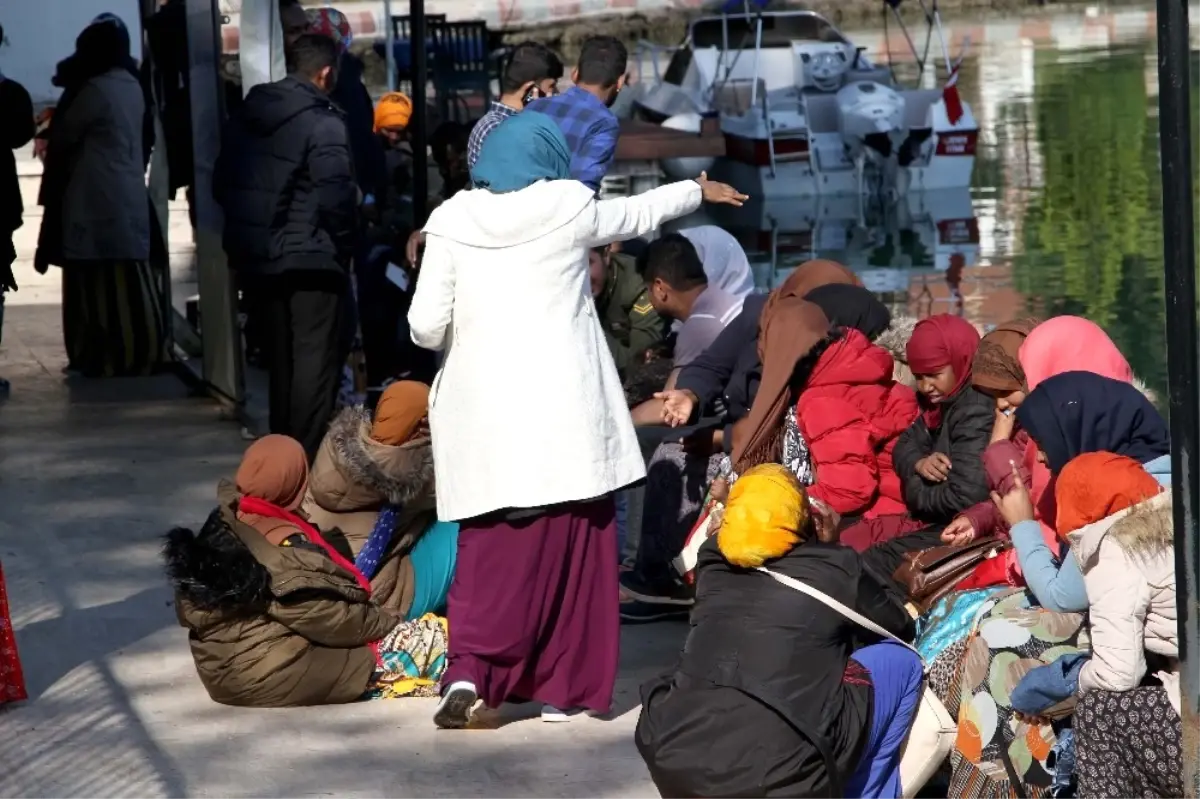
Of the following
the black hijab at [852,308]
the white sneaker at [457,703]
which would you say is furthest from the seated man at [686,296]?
the white sneaker at [457,703]

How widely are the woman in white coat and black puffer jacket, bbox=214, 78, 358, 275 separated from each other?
2451mm

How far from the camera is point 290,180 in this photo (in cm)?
785

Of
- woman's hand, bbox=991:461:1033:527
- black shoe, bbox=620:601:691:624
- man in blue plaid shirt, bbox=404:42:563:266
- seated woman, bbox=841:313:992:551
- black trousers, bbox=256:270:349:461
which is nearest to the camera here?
woman's hand, bbox=991:461:1033:527

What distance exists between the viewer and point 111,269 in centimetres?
1038

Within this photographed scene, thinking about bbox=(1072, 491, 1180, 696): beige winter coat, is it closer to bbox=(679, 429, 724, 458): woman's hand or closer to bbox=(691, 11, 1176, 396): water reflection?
bbox=(679, 429, 724, 458): woman's hand

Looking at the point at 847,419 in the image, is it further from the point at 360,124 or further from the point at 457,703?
the point at 360,124

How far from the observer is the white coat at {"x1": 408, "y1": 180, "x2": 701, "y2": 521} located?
5.35m

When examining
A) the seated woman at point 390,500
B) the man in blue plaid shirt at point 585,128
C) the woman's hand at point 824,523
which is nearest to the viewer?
the woman's hand at point 824,523

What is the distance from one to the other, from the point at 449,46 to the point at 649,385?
13282mm

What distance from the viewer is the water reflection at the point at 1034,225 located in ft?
56.4

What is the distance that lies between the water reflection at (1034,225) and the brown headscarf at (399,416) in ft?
26.6

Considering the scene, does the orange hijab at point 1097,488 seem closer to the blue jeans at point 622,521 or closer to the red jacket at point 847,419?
the red jacket at point 847,419

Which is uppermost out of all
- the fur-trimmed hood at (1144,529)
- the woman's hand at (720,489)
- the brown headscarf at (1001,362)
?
the brown headscarf at (1001,362)

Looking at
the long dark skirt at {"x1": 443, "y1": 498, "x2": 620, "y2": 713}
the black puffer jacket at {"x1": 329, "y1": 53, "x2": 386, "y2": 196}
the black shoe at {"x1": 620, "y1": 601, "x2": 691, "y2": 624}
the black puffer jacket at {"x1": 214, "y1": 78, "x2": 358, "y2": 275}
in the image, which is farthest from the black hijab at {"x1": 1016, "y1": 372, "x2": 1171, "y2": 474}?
the black puffer jacket at {"x1": 329, "y1": 53, "x2": 386, "y2": 196}
